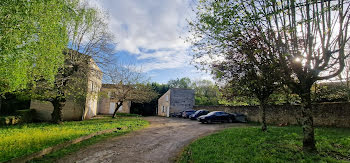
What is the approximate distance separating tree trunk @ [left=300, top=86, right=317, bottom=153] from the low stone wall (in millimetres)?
7038

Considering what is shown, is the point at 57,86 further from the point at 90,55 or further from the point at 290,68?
the point at 290,68

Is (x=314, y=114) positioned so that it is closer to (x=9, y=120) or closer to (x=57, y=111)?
(x=57, y=111)

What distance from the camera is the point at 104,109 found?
35.5 meters

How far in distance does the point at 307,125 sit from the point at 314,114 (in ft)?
26.8

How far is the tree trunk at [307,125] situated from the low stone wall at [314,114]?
7038 mm

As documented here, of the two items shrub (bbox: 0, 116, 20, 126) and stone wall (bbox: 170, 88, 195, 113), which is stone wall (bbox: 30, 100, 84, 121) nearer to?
shrub (bbox: 0, 116, 20, 126)

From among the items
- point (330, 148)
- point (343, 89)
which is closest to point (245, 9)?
point (330, 148)

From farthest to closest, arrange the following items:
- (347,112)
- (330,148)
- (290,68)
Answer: (347,112), (290,68), (330,148)

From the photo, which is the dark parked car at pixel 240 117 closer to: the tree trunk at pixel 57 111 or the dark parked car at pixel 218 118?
the dark parked car at pixel 218 118

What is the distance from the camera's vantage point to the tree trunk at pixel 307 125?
19.4 feet

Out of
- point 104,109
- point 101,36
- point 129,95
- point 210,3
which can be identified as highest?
point 101,36

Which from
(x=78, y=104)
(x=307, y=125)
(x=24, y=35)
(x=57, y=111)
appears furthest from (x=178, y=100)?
(x=24, y=35)

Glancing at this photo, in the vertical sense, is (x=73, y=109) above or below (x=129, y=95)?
below

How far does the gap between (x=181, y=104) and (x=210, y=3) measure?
27375mm
